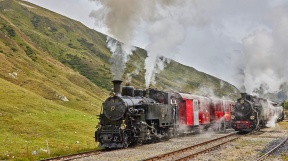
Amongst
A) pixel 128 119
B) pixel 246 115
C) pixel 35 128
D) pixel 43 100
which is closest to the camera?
pixel 128 119

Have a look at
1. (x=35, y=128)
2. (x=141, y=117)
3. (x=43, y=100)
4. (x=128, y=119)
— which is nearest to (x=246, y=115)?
(x=141, y=117)

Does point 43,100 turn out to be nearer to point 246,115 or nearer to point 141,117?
point 246,115

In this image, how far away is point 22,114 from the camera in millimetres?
44438

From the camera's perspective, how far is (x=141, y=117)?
930 inches

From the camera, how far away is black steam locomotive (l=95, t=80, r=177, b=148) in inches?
883

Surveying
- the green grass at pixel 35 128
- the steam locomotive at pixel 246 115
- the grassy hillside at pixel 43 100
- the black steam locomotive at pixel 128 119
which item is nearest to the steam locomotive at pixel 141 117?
the black steam locomotive at pixel 128 119

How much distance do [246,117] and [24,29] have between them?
149 meters

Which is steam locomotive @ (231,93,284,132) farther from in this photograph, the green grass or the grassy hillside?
the grassy hillside

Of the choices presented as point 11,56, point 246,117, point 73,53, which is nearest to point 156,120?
point 246,117

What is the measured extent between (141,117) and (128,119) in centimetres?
99

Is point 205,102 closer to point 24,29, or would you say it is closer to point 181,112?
point 181,112

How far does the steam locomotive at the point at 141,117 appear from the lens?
74.0ft

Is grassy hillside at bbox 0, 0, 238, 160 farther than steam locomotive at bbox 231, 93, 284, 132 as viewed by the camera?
No

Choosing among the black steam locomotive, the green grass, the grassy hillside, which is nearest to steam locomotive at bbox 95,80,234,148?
the black steam locomotive
